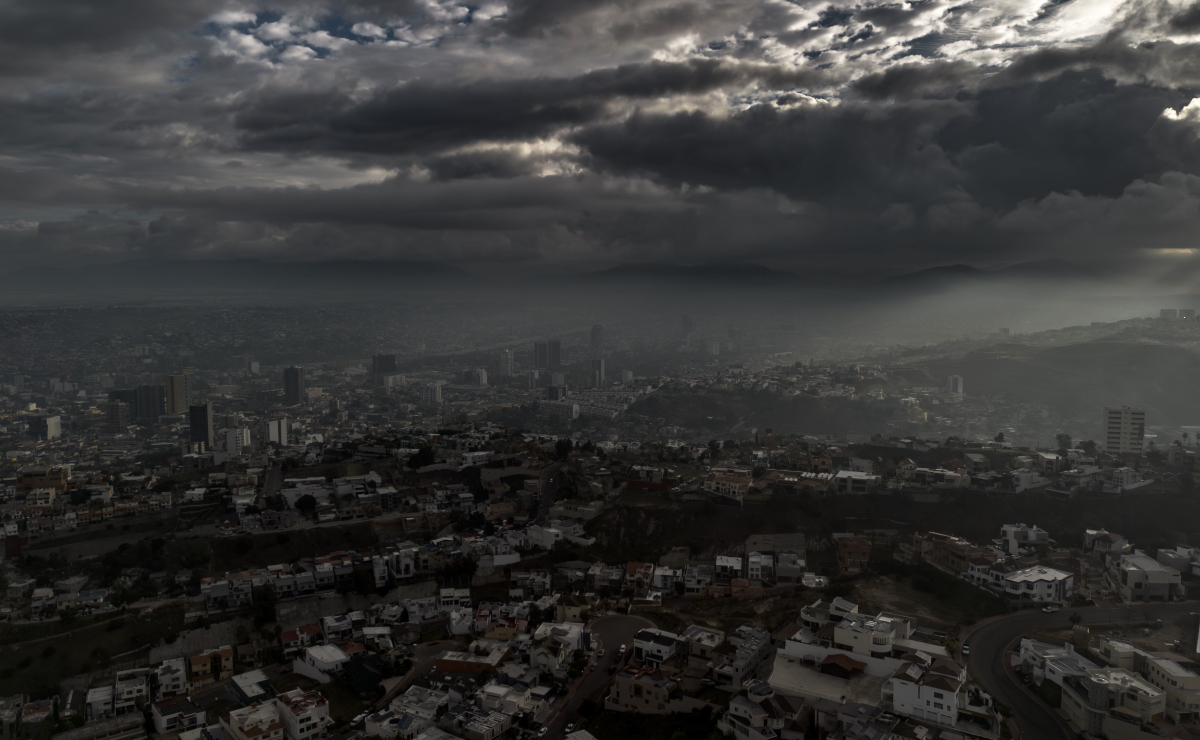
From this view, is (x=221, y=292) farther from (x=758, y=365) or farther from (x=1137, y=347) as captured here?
(x=1137, y=347)

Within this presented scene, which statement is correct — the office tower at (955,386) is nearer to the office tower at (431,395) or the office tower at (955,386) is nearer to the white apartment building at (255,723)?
the office tower at (431,395)

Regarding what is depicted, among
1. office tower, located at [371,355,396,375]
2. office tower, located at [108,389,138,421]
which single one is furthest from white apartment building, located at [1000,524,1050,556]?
office tower, located at [371,355,396,375]

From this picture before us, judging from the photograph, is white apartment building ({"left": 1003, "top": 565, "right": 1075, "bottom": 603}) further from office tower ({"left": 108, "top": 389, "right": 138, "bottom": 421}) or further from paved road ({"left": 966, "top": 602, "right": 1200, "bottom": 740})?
office tower ({"left": 108, "top": 389, "right": 138, "bottom": 421})

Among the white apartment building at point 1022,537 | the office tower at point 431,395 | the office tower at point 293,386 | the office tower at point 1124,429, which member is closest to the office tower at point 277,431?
the office tower at point 293,386

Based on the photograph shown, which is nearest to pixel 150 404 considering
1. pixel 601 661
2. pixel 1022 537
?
pixel 601 661

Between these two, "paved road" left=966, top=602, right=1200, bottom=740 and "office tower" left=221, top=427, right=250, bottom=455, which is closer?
"paved road" left=966, top=602, right=1200, bottom=740
